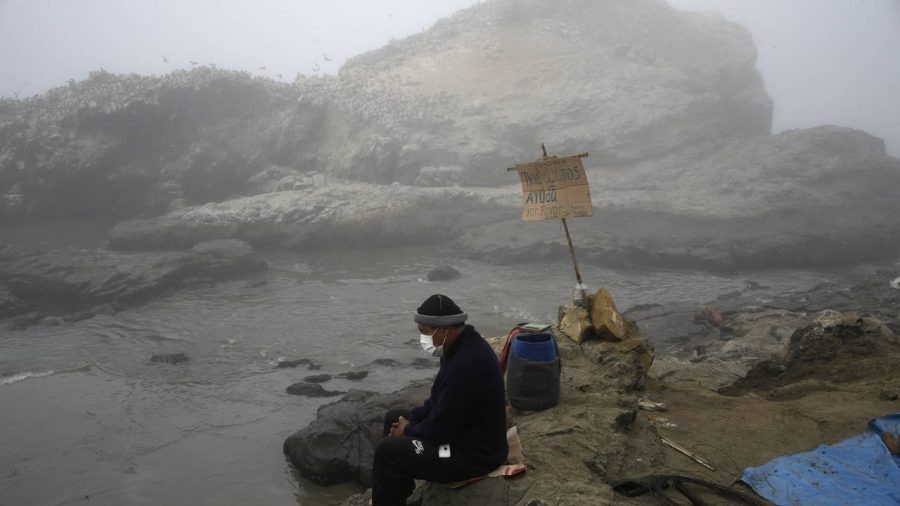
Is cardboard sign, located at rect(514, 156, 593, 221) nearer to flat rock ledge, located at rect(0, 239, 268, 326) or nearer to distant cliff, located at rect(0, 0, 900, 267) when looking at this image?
distant cliff, located at rect(0, 0, 900, 267)

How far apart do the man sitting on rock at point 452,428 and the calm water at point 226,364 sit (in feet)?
10.3

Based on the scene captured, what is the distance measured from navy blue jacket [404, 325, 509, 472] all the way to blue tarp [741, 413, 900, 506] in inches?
82.3

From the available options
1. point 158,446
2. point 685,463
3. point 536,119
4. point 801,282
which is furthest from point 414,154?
point 685,463

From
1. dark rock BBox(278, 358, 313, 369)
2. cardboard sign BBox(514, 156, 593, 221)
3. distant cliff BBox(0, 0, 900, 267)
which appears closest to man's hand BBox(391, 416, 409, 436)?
cardboard sign BBox(514, 156, 593, 221)

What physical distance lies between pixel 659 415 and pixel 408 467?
3.16 m

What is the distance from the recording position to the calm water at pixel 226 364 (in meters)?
6.58

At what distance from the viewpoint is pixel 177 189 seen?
23719 mm

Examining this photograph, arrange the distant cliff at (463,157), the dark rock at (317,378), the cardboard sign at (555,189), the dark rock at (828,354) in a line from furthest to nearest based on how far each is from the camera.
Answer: the distant cliff at (463,157) < the dark rock at (317,378) < the cardboard sign at (555,189) < the dark rock at (828,354)

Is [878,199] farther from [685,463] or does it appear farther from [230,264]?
[230,264]

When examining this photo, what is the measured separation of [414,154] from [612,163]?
34.9ft

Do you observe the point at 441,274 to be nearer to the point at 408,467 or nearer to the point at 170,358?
the point at 170,358

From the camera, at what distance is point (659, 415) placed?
5.19 metres

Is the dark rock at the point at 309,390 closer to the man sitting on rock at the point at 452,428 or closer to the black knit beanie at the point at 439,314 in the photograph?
the man sitting on rock at the point at 452,428

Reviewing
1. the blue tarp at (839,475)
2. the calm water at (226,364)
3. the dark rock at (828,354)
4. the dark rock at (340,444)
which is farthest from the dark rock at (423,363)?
the blue tarp at (839,475)
